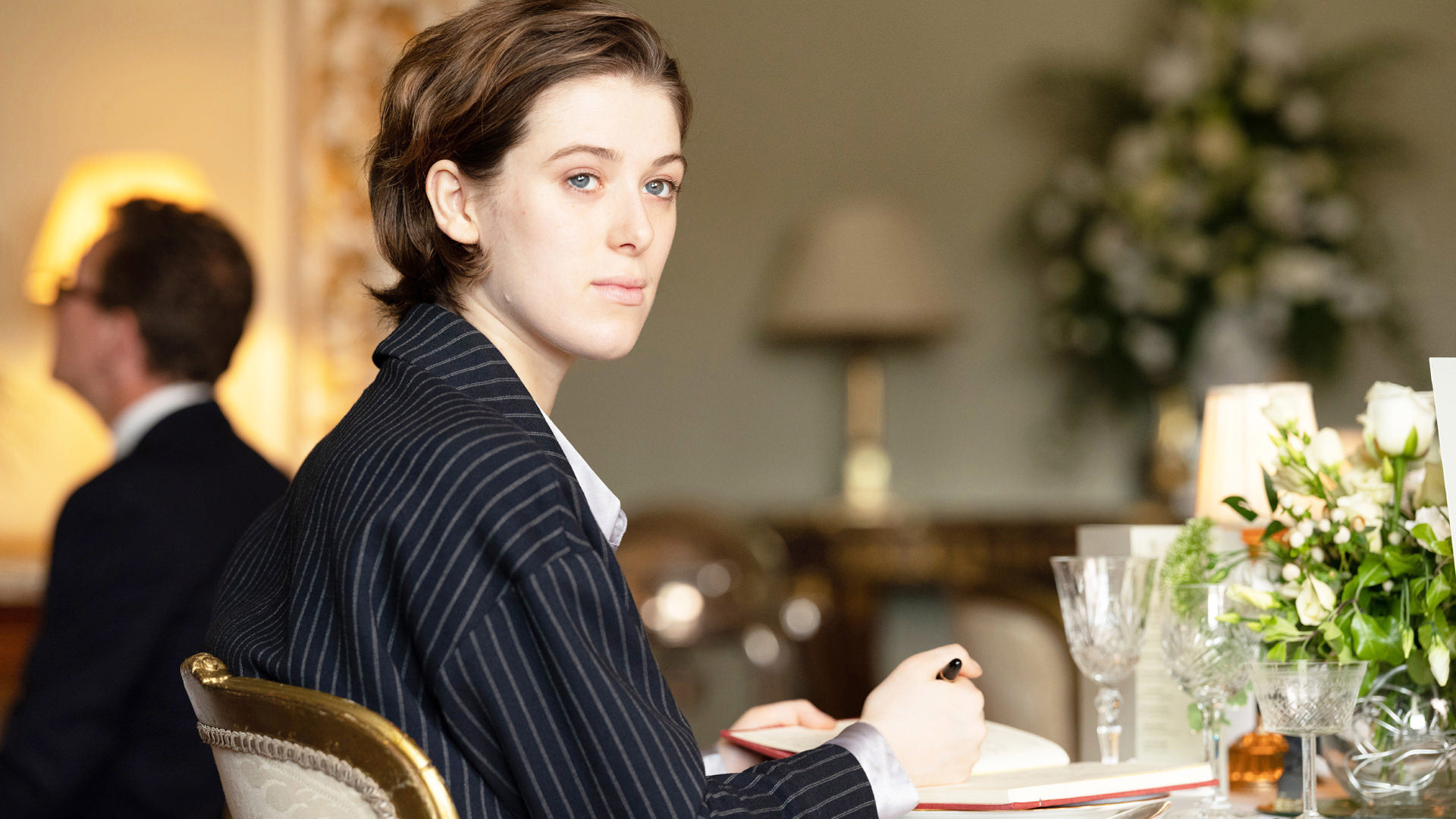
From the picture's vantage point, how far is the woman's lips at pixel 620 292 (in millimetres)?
1165

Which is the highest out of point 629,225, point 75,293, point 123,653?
point 75,293

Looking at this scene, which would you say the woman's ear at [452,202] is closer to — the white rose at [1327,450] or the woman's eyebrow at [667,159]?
the woman's eyebrow at [667,159]

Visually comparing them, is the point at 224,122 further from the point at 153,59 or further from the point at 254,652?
the point at 254,652

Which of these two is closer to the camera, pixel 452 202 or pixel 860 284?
pixel 452 202

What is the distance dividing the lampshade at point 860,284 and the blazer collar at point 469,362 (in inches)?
102

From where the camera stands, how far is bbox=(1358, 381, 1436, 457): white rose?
123 centimetres

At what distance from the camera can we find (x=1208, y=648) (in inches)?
48.9

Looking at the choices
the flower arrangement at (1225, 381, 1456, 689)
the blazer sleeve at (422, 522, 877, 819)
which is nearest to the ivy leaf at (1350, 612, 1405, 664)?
the flower arrangement at (1225, 381, 1456, 689)

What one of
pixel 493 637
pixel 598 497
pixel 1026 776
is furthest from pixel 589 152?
pixel 1026 776

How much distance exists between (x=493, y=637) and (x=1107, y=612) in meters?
0.67

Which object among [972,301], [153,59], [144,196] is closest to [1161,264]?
[972,301]

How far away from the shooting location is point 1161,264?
147 inches

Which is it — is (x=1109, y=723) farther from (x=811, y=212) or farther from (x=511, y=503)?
(x=811, y=212)

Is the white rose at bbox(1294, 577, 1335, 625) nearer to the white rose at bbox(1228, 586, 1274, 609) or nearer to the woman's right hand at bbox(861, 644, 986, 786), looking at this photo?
the white rose at bbox(1228, 586, 1274, 609)
